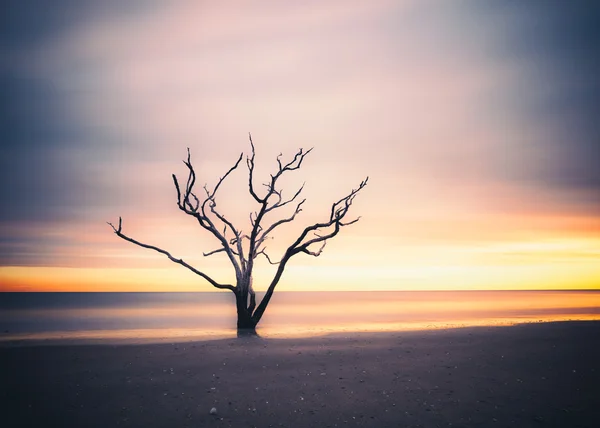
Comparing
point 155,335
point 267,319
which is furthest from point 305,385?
point 267,319

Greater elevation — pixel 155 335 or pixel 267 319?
pixel 155 335

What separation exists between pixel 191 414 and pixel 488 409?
522 cm

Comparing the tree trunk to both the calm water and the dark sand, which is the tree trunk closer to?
the calm water

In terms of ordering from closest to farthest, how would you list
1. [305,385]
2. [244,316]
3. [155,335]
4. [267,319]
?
[305,385]
[155,335]
[244,316]
[267,319]

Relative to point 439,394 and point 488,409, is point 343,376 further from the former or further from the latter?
point 488,409

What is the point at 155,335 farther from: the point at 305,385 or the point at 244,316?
the point at 305,385

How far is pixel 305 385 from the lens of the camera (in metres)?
8.70

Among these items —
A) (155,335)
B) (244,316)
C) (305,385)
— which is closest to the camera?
(305,385)

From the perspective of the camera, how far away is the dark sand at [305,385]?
7145mm

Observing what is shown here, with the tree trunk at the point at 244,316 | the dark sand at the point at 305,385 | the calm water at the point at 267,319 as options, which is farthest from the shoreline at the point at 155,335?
the dark sand at the point at 305,385

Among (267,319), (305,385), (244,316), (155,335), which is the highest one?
(244,316)

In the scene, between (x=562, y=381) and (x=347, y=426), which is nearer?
(x=347, y=426)

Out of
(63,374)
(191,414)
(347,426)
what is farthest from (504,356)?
(63,374)

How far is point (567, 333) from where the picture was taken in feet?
46.8
